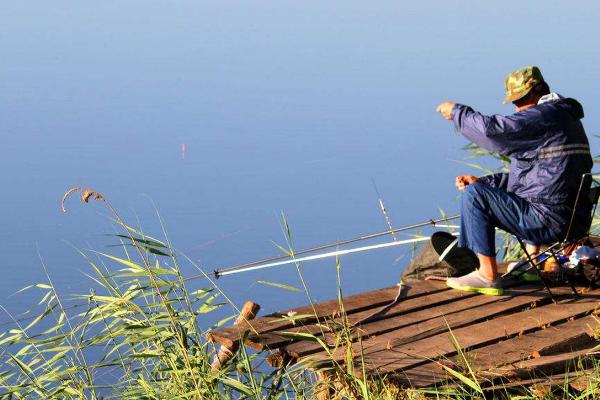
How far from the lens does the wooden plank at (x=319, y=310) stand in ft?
19.3

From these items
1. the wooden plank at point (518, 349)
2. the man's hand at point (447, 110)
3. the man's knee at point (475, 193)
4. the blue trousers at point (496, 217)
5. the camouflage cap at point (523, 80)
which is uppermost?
the camouflage cap at point (523, 80)

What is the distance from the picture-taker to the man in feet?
21.7

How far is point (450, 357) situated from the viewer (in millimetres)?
5645

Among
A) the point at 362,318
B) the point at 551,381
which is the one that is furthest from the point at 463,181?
the point at 551,381

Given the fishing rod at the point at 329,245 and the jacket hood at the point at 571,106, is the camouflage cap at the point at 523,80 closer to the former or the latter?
the jacket hood at the point at 571,106

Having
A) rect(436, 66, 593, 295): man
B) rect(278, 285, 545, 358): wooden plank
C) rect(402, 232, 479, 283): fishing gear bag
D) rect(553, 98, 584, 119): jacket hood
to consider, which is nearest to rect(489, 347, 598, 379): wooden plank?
rect(278, 285, 545, 358): wooden plank

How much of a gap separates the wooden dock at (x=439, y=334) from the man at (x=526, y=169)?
1.02 feet

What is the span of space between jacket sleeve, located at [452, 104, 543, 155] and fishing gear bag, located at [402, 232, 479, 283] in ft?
1.93

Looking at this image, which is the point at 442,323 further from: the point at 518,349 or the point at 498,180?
the point at 498,180

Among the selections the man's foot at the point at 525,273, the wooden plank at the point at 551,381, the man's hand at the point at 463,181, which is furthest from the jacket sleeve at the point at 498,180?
the wooden plank at the point at 551,381

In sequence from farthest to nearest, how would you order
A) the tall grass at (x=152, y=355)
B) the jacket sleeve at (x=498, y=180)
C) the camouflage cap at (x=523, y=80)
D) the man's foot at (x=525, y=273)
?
the jacket sleeve at (x=498, y=180)
the man's foot at (x=525, y=273)
the camouflage cap at (x=523, y=80)
the tall grass at (x=152, y=355)

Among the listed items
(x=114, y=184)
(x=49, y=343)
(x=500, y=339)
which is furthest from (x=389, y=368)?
(x=114, y=184)

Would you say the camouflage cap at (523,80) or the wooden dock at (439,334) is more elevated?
the camouflage cap at (523,80)

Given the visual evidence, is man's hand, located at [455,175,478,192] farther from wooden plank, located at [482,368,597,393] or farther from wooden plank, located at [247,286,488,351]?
wooden plank, located at [482,368,597,393]
